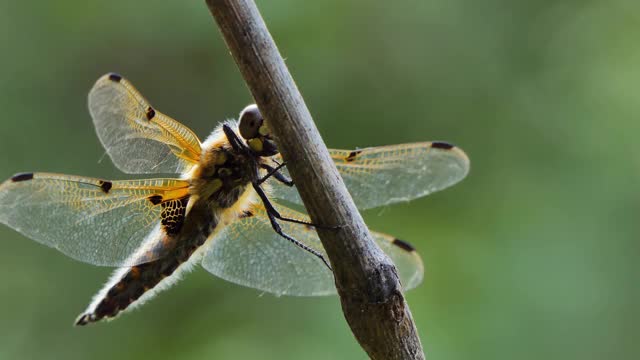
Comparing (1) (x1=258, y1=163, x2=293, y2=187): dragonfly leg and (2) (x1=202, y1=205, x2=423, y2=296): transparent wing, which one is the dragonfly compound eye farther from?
(2) (x1=202, y1=205, x2=423, y2=296): transparent wing

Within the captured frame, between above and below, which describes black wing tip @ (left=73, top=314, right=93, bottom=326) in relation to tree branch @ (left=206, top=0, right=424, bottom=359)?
below

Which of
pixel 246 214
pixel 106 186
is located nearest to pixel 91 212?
pixel 106 186

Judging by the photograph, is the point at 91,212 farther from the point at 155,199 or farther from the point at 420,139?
the point at 420,139

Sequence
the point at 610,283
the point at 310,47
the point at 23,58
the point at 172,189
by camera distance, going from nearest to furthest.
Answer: the point at 172,189, the point at 610,283, the point at 310,47, the point at 23,58

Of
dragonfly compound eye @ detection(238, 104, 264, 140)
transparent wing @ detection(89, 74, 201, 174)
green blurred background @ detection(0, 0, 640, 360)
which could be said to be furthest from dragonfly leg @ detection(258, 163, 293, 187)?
green blurred background @ detection(0, 0, 640, 360)

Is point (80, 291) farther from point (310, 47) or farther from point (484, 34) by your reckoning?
point (484, 34)

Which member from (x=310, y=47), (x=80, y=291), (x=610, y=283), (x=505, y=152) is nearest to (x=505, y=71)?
(x=505, y=152)

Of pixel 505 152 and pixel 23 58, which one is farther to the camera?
pixel 23 58
